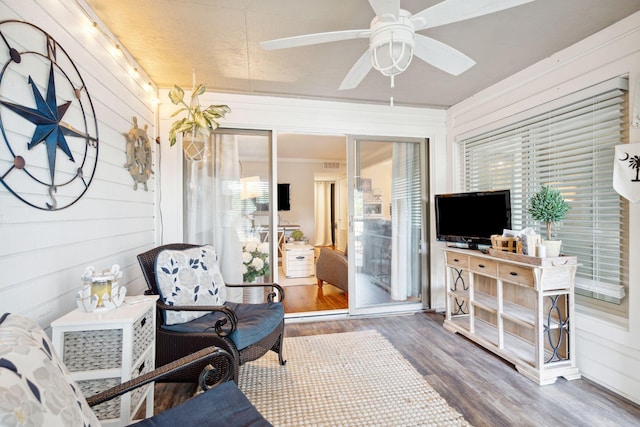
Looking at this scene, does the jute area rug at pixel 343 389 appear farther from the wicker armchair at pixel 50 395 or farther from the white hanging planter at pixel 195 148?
the white hanging planter at pixel 195 148

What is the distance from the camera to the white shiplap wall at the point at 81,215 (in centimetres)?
135

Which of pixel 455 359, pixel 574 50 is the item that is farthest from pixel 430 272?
pixel 574 50

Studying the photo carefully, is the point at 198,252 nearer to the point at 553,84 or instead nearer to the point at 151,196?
the point at 151,196

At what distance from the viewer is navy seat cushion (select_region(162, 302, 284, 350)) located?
1.95 m

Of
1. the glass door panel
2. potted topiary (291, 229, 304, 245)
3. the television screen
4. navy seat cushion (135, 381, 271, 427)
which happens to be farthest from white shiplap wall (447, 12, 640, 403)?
the television screen

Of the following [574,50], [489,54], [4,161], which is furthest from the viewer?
[489,54]

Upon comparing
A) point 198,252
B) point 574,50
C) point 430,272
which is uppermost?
point 574,50

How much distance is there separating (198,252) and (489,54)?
2882mm

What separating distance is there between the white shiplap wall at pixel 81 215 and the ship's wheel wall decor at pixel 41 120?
0.05 metres

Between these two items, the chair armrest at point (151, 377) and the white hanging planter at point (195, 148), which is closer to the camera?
the chair armrest at point (151, 377)

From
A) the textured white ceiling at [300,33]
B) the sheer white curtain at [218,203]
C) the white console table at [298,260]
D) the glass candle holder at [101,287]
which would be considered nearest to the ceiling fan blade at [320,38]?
the textured white ceiling at [300,33]

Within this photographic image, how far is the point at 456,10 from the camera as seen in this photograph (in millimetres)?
1357

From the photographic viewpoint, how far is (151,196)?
2994mm

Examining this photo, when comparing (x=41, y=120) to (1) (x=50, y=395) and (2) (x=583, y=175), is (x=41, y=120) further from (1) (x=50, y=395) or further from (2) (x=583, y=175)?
(2) (x=583, y=175)
